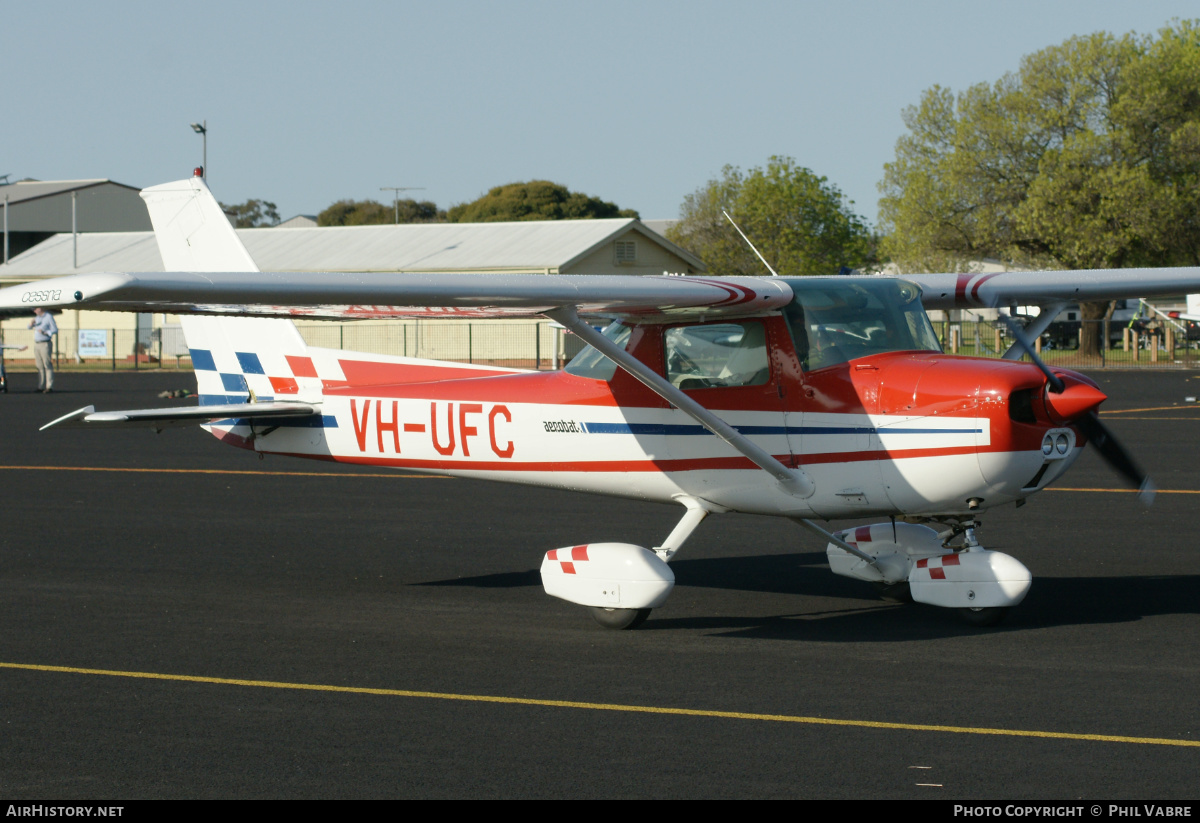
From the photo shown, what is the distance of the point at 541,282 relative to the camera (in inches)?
294

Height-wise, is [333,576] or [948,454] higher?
[948,454]

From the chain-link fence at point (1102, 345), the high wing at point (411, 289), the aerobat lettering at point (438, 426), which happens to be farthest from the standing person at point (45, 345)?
the aerobat lettering at point (438, 426)

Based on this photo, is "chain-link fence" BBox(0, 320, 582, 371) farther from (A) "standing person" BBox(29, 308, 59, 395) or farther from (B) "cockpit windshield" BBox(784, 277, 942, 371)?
(B) "cockpit windshield" BBox(784, 277, 942, 371)

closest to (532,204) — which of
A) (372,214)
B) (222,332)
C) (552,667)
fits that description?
(372,214)

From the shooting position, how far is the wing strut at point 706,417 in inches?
308

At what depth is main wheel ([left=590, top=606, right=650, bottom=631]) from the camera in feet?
26.0

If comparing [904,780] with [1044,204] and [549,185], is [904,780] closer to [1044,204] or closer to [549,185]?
[1044,204]

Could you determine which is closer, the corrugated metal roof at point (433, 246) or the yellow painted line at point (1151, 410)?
the yellow painted line at point (1151, 410)

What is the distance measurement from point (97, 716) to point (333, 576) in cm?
382

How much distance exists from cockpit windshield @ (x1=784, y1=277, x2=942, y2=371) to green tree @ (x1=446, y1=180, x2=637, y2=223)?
274 feet

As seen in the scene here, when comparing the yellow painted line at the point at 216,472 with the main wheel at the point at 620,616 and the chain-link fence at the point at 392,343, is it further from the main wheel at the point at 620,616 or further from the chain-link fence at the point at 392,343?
the chain-link fence at the point at 392,343

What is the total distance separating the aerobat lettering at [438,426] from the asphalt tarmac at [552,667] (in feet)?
3.34

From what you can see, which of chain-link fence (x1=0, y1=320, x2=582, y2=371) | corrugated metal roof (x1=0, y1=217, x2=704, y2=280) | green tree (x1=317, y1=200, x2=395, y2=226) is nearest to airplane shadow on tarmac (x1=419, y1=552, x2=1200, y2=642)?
chain-link fence (x1=0, y1=320, x2=582, y2=371)
